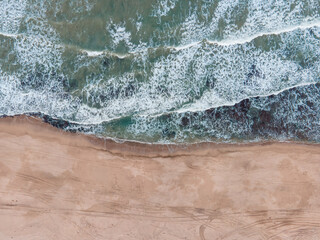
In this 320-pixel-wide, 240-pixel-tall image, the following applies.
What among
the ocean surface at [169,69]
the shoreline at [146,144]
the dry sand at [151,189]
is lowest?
the dry sand at [151,189]

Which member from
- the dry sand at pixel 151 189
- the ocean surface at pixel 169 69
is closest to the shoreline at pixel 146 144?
A: the dry sand at pixel 151 189

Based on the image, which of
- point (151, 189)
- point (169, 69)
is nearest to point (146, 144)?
point (151, 189)

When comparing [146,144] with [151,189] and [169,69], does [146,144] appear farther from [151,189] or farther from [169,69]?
[169,69]

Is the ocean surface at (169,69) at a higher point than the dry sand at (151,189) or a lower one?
higher

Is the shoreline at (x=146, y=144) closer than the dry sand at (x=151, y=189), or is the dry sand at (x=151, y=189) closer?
the dry sand at (x=151, y=189)

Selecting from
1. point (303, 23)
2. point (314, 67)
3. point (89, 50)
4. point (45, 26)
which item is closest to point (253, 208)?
point (314, 67)

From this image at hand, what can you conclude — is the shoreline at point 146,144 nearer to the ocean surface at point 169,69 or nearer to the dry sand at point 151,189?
the dry sand at point 151,189

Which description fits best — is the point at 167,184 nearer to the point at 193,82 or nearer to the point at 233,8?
the point at 193,82
